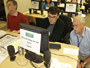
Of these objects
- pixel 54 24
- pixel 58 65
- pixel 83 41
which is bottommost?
pixel 58 65

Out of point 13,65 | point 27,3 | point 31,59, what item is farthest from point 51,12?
point 27,3

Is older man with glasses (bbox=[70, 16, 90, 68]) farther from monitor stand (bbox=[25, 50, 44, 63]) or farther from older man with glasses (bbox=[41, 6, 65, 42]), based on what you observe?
monitor stand (bbox=[25, 50, 44, 63])

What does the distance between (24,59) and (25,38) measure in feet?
1.05

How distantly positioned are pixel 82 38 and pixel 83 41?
0.16 ft

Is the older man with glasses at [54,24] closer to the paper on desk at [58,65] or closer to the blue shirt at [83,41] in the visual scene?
the blue shirt at [83,41]

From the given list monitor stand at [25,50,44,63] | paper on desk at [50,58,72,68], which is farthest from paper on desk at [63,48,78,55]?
monitor stand at [25,50,44,63]

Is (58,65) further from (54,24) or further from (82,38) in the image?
(54,24)

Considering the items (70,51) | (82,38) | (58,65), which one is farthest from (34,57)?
(82,38)

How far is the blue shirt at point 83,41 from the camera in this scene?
1428 millimetres

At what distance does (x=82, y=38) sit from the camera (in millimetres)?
1448

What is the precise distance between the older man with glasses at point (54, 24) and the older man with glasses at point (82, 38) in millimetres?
296

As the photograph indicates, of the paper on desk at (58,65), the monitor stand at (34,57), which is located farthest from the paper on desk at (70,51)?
the monitor stand at (34,57)

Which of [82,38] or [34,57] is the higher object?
[82,38]

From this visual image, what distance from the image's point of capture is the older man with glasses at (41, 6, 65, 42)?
163cm
